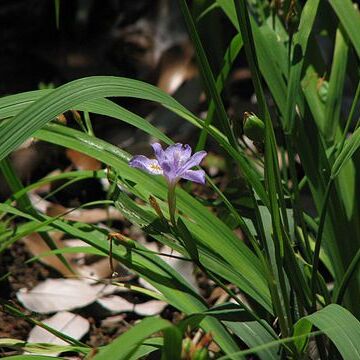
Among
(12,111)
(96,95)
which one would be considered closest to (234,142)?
(96,95)

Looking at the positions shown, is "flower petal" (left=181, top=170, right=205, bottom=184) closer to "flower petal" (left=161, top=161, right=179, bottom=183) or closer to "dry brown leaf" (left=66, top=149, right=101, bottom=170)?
"flower petal" (left=161, top=161, right=179, bottom=183)

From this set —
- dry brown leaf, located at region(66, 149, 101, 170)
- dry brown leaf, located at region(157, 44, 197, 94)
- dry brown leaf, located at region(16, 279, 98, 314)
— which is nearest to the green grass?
dry brown leaf, located at region(16, 279, 98, 314)

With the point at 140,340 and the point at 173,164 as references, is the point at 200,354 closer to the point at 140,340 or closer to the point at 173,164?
the point at 140,340

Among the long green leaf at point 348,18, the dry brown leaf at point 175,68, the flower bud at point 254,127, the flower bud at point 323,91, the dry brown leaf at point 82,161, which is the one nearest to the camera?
the flower bud at point 254,127

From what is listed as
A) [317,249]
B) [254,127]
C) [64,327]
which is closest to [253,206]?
[317,249]

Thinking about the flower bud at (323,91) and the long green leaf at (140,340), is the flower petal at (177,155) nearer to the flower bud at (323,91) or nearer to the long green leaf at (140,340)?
the long green leaf at (140,340)

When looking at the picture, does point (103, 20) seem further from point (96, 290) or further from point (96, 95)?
point (96, 95)

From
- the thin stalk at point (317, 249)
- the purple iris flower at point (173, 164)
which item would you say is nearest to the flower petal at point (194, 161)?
the purple iris flower at point (173, 164)

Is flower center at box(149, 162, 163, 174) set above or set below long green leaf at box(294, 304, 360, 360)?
above
